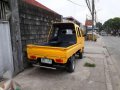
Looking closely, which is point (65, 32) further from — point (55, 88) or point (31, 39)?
point (55, 88)

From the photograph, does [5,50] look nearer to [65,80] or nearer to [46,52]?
[46,52]

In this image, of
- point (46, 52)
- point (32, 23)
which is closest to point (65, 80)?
point (46, 52)

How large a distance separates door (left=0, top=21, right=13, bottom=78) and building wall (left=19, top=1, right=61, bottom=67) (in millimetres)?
1180

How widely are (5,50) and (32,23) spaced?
2772 mm

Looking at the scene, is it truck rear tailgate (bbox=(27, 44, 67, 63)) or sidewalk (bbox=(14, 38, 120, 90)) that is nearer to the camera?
sidewalk (bbox=(14, 38, 120, 90))

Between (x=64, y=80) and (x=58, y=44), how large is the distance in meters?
3.23

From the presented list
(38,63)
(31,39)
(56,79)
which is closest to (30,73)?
(38,63)

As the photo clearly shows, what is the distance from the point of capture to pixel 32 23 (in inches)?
353

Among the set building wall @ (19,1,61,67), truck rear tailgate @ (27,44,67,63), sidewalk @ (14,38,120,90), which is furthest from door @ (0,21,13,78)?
building wall @ (19,1,61,67)

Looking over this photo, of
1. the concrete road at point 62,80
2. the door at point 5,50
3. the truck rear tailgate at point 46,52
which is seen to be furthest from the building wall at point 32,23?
the door at point 5,50

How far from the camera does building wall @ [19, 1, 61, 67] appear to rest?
7961 mm

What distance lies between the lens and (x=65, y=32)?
1045 cm

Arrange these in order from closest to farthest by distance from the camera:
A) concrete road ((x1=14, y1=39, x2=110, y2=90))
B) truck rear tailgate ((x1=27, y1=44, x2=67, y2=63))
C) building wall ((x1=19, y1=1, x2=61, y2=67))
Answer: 1. concrete road ((x1=14, y1=39, x2=110, y2=90))
2. truck rear tailgate ((x1=27, y1=44, x2=67, y2=63))
3. building wall ((x1=19, y1=1, x2=61, y2=67))

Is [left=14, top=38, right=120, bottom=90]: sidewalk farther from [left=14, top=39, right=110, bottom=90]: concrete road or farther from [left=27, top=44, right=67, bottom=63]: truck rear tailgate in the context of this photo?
[left=27, top=44, right=67, bottom=63]: truck rear tailgate
